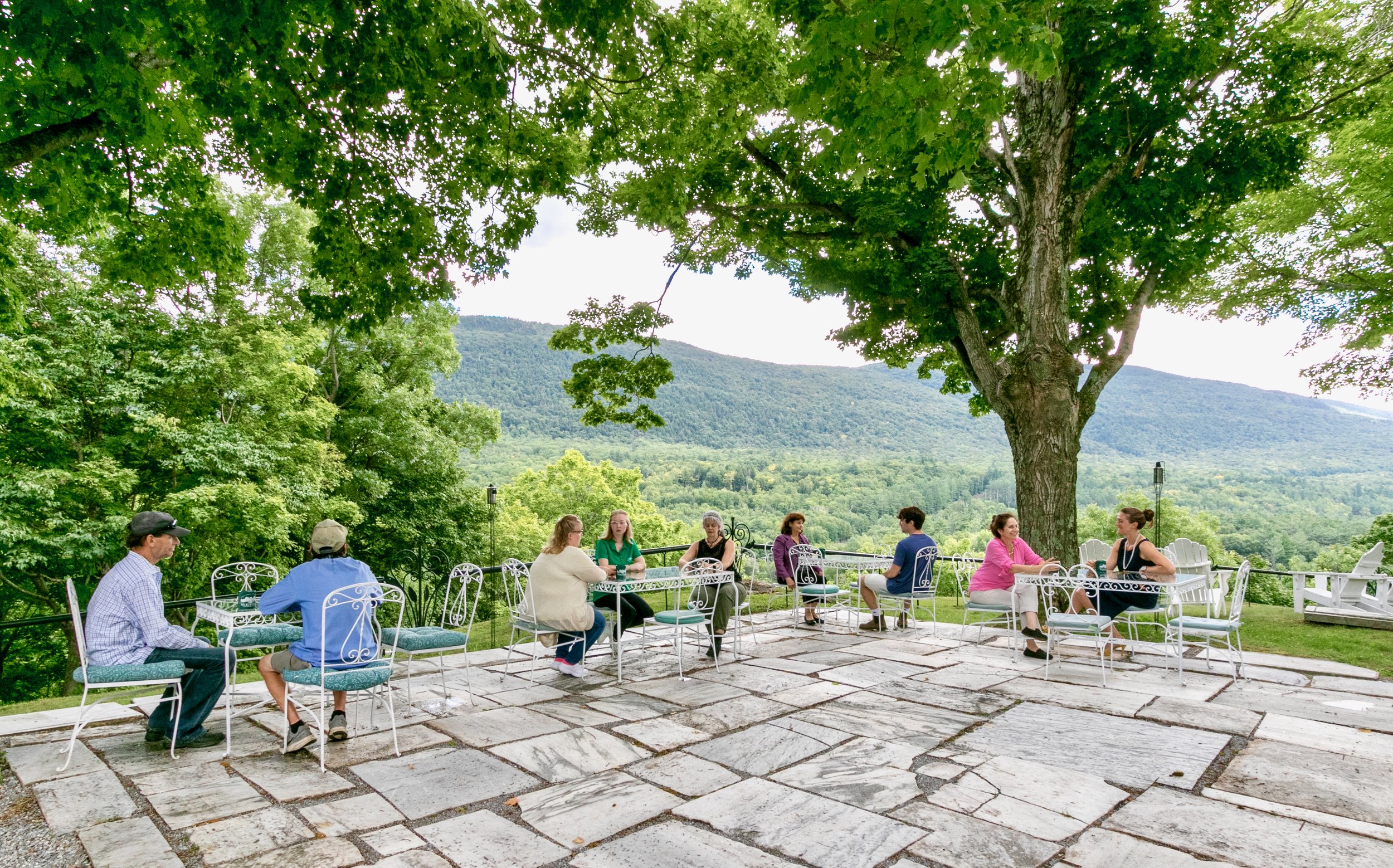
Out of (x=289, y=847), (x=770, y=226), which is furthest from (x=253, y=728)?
(x=770, y=226)

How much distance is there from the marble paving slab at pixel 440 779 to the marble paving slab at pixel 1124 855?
232cm

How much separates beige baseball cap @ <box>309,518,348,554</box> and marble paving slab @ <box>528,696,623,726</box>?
5.44 ft

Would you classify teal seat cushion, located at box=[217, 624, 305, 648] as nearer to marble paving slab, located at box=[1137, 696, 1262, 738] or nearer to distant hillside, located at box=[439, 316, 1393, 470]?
marble paving slab, located at box=[1137, 696, 1262, 738]

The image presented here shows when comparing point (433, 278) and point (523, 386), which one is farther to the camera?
point (523, 386)

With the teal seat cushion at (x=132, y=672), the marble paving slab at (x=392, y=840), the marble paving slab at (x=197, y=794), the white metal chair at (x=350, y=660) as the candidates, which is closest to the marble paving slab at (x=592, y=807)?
the marble paving slab at (x=392, y=840)

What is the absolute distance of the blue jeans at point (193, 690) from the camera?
3.90 meters

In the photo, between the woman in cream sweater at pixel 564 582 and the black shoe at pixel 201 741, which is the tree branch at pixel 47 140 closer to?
the black shoe at pixel 201 741

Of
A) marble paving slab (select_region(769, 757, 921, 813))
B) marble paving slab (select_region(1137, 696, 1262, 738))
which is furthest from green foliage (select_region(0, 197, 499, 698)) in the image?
marble paving slab (select_region(1137, 696, 1262, 738))

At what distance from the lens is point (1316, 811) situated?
309 centimetres

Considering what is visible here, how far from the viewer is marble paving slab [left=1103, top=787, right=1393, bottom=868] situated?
8.78ft

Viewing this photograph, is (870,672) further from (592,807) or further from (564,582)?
(592,807)

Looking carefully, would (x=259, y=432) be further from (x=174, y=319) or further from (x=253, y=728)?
(x=253, y=728)

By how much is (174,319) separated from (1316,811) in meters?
18.0

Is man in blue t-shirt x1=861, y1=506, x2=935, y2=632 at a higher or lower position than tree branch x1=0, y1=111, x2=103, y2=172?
lower
